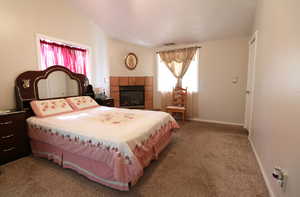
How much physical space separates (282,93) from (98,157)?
6.75 feet

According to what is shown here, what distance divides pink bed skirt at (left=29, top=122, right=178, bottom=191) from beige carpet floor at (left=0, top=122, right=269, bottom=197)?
106 mm

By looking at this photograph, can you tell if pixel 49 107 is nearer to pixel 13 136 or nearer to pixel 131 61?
pixel 13 136

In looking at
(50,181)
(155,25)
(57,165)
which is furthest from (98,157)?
(155,25)

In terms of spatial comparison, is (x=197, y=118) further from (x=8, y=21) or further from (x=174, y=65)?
(x=8, y=21)

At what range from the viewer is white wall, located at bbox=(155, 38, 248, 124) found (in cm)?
376

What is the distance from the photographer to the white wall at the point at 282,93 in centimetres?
114

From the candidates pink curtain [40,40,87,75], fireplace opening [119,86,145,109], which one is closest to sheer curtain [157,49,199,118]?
fireplace opening [119,86,145,109]

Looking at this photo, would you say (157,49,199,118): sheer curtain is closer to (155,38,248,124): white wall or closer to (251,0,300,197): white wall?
(155,38,248,124): white wall

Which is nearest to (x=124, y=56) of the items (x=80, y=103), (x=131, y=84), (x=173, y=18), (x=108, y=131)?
(x=131, y=84)

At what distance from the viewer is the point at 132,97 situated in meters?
5.07

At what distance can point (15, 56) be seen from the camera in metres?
2.47

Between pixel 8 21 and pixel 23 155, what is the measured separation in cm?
226

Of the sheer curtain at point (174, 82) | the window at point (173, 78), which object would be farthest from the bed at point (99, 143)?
the window at point (173, 78)

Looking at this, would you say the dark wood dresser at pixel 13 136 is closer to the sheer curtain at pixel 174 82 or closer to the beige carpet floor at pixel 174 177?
the beige carpet floor at pixel 174 177
